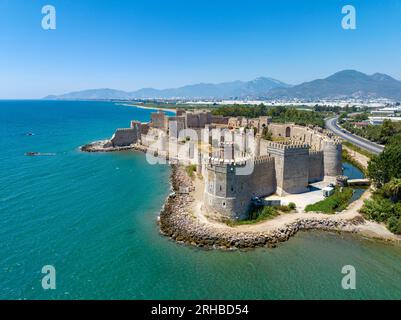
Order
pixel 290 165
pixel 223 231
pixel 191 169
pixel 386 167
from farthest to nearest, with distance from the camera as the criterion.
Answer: pixel 191 169, pixel 386 167, pixel 290 165, pixel 223 231

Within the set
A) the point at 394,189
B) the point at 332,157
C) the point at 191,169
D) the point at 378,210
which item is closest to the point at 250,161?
the point at 378,210

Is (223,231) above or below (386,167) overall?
below

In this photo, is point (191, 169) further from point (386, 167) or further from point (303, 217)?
point (386, 167)

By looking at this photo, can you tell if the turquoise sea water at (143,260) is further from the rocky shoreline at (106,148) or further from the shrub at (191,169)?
the rocky shoreline at (106,148)

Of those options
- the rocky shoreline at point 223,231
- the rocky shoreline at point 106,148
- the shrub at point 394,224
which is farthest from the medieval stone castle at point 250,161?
the shrub at point 394,224

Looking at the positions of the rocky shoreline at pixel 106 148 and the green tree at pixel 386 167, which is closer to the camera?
the green tree at pixel 386 167

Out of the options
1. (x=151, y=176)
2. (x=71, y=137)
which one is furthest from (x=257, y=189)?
(x=71, y=137)

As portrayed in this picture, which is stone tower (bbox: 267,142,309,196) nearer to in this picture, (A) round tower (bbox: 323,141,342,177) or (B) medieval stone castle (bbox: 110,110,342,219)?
(B) medieval stone castle (bbox: 110,110,342,219)
